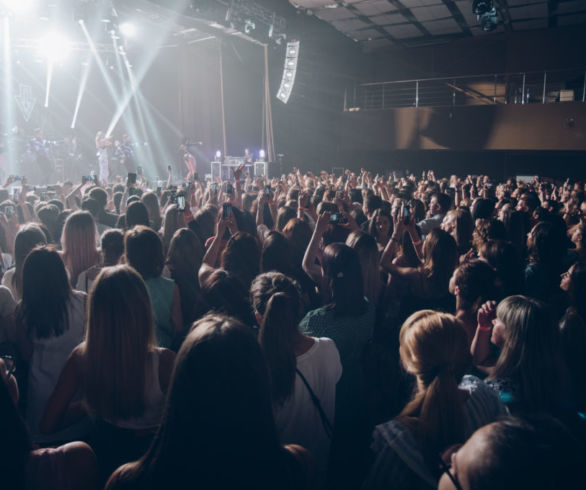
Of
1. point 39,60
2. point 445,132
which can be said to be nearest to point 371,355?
point 445,132

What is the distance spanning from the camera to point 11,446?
1.08m

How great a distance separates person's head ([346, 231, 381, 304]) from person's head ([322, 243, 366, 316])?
1.74ft

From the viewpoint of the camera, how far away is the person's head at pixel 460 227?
12.4ft

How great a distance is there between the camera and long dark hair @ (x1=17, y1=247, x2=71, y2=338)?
6.57ft

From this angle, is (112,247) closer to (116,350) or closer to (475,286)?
(116,350)

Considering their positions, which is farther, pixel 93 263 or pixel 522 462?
pixel 93 263

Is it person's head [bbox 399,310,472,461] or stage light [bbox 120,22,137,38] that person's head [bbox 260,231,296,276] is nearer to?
person's head [bbox 399,310,472,461]

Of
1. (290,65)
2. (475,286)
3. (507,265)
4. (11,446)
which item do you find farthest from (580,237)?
(290,65)

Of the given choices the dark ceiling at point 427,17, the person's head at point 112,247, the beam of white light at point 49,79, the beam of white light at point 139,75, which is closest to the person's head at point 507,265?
the person's head at point 112,247

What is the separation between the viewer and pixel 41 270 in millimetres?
2014

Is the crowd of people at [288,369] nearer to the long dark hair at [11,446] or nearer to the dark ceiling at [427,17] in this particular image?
the long dark hair at [11,446]

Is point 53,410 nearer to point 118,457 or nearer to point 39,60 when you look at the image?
point 118,457

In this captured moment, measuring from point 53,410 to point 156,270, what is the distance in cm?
105

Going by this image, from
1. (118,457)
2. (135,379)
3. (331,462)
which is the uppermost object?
(135,379)
